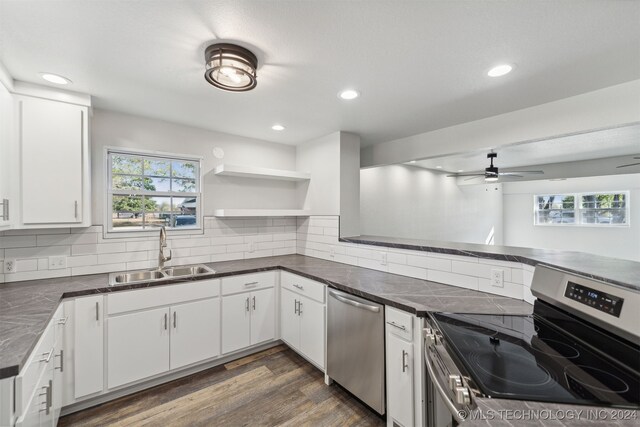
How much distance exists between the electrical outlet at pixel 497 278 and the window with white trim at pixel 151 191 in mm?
2711

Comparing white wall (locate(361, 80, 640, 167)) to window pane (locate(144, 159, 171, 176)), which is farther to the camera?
window pane (locate(144, 159, 171, 176))

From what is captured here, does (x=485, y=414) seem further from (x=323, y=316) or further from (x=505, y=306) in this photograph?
(x=323, y=316)

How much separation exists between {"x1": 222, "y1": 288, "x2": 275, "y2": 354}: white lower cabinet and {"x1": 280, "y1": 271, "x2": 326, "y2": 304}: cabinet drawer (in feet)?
0.63

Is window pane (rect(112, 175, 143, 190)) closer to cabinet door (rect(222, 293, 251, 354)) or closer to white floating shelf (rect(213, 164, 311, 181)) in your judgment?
white floating shelf (rect(213, 164, 311, 181))

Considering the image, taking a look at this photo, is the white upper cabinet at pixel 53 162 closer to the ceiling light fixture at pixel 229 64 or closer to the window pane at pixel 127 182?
the window pane at pixel 127 182

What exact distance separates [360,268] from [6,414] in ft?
7.70

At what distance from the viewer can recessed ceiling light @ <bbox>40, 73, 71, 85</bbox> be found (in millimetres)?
1798

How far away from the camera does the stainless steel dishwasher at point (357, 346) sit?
184cm

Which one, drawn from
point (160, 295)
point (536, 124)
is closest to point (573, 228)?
point (536, 124)

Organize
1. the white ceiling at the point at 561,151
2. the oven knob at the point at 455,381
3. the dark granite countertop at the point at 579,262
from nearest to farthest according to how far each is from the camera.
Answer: the oven knob at the point at 455,381 < the dark granite countertop at the point at 579,262 < the white ceiling at the point at 561,151

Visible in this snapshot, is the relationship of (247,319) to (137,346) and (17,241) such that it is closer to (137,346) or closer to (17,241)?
(137,346)

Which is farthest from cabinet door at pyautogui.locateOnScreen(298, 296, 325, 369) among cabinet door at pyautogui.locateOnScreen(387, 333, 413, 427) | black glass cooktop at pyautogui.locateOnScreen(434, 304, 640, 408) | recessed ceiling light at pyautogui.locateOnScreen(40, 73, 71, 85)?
recessed ceiling light at pyautogui.locateOnScreen(40, 73, 71, 85)

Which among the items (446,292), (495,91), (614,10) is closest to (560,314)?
(446,292)

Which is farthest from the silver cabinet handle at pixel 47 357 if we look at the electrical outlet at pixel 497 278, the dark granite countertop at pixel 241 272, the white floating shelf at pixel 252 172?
the electrical outlet at pixel 497 278
